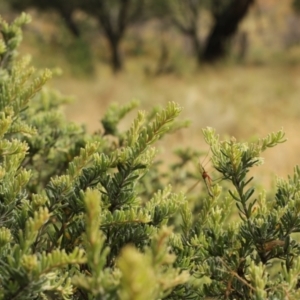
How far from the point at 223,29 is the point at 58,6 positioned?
5216mm

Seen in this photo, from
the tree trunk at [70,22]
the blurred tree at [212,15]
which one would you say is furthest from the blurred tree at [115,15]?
the blurred tree at [212,15]

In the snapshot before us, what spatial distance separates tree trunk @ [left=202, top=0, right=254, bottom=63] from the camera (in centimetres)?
1174

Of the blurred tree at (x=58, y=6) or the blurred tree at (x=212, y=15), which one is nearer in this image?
the blurred tree at (x=212, y=15)

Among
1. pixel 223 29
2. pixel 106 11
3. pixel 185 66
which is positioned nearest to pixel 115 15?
pixel 106 11

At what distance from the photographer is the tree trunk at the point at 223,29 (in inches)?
462

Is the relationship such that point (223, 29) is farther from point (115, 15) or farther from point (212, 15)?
point (115, 15)

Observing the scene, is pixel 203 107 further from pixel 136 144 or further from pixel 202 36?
pixel 202 36

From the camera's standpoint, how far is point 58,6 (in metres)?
14.6

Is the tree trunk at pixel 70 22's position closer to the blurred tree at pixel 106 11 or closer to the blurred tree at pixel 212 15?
the blurred tree at pixel 106 11

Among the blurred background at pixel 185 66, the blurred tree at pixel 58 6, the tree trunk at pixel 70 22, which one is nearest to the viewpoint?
the blurred background at pixel 185 66

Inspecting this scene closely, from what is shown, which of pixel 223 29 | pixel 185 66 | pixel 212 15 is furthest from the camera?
pixel 212 15

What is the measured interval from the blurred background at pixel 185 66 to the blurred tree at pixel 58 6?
3cm

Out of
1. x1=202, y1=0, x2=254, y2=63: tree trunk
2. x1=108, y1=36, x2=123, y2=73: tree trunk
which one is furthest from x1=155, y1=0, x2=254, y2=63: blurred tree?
x1=108, y1=36, x2=123, y2=73: tree trunk

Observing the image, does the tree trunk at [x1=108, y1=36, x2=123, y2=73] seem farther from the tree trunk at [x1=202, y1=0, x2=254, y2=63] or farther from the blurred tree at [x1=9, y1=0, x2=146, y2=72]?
the tree trunk at [x1=202, y1=0, x2=254, y2=63]
